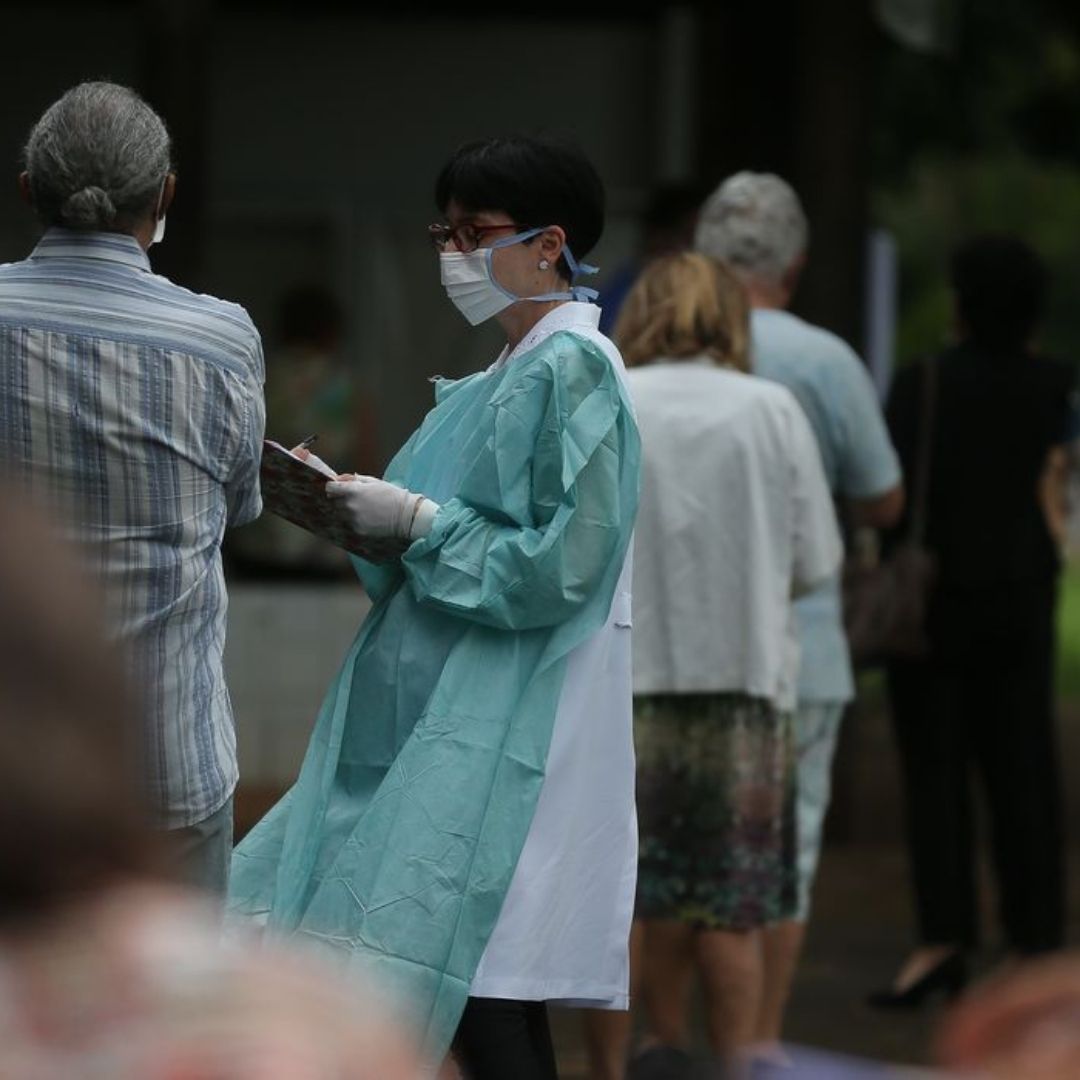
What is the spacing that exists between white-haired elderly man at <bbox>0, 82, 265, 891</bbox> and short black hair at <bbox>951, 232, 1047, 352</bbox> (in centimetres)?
348

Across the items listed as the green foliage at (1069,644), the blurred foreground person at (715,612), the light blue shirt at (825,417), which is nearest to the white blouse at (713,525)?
the blurred foreground person at (715,612)

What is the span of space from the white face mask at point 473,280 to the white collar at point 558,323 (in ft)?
0.21

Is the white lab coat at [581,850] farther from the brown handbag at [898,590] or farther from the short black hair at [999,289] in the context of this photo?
the short black hair at [999,289]

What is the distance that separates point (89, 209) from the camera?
134 inches

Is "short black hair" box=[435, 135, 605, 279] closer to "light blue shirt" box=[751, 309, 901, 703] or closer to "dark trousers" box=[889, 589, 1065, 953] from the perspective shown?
"light blue shirt" box=[751, 309, 901, 703]

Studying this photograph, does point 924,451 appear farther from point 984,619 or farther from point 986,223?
point 986,223

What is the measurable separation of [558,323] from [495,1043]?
103 cm

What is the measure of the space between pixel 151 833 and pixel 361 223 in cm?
929

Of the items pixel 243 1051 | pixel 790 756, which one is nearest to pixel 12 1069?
pixel 243 1051

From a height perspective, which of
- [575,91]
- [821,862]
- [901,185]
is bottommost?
[821,862]

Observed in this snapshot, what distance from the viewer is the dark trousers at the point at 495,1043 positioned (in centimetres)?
373

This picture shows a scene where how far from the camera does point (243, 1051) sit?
134 cm

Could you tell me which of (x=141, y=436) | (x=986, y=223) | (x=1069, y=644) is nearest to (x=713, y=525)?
(x=141, y=436)

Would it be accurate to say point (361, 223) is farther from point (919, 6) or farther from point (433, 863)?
point (433, 863)
